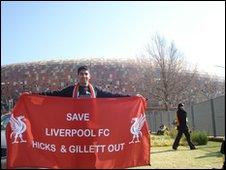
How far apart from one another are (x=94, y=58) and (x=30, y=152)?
320 feet

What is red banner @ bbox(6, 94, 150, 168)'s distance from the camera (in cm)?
912

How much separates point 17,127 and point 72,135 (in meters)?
1.13

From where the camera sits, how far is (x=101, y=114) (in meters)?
9.42

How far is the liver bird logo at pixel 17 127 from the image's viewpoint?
9312 mm

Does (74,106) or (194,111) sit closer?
(74,106)

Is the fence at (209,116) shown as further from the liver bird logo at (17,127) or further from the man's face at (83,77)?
the liver bird logo at (17,127)

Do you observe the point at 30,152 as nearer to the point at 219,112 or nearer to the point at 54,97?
the point at 54,97

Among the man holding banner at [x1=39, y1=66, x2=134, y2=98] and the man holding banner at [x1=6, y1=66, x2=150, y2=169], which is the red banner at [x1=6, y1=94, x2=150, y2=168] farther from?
the man holding banner at [x1=39, y1=66, x2=134, y2=98]

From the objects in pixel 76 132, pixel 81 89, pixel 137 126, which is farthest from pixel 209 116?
pixel 76 132

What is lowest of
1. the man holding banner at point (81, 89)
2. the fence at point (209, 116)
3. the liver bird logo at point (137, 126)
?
the fence at point (209, 116)

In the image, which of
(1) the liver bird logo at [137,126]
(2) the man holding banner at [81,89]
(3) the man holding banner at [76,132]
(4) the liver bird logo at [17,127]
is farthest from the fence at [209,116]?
(4) the liver bird logo at [17,127]

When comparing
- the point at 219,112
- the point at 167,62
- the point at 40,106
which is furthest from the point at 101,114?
the point at 167,62

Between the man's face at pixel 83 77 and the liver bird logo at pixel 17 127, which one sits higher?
the man's face at pixel 83 77

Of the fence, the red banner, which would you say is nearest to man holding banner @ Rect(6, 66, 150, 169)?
the red banner
